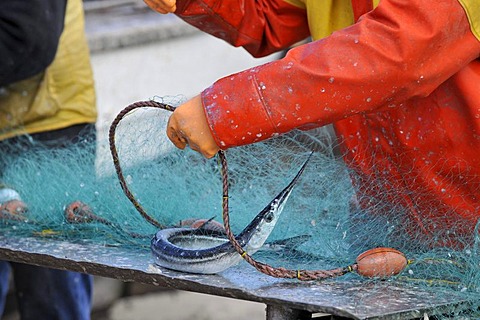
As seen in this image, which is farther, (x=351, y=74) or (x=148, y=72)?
(x=148, y=72)

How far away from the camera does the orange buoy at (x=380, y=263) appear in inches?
73.6

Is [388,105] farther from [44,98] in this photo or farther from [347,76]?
[44,98]

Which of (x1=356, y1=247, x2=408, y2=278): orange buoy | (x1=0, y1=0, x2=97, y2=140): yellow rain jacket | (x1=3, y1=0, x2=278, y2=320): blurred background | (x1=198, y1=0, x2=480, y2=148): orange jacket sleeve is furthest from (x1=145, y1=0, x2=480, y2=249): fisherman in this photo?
(x1=3, y1=0, x2=278, y2=320): blurred background

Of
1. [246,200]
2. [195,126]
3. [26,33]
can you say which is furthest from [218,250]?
[26,33]

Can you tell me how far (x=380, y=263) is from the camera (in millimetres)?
1868

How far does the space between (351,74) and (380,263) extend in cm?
41

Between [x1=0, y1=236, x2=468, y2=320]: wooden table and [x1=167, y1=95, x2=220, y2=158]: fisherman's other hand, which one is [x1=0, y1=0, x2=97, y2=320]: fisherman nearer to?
[x1=0, y1=236, x2=468, y2=320]: wooden table

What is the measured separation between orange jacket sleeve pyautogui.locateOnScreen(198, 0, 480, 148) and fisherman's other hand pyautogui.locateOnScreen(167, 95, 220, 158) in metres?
0.02

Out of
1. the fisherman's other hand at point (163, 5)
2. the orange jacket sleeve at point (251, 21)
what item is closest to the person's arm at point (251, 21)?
the orange jacket sleeve at point (251, 21)

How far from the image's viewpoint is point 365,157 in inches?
81.5

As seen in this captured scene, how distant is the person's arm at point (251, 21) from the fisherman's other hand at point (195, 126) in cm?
51

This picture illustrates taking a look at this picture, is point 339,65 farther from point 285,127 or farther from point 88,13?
point 88,13

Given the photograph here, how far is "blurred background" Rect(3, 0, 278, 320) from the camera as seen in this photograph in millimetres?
4855

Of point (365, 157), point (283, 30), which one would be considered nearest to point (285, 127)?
point (365, 157)
